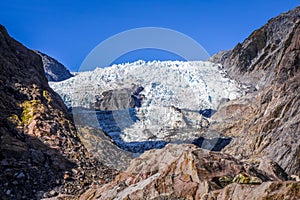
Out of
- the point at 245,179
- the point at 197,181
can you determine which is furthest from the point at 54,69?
the point at 245,179

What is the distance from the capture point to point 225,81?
7769 cm

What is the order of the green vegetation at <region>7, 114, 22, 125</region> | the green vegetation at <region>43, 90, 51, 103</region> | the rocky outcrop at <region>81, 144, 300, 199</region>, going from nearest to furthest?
the rocky outcrop at <region>81, 144, 300, 199</region>
the green vegetation at <region>7, 114, 22, 125</region>
the green vegetation at <region>43, 90, 51, 103</region>

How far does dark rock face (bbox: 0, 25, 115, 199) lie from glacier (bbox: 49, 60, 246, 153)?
17176 mm

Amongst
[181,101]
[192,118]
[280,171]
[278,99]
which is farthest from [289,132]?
[181,101]

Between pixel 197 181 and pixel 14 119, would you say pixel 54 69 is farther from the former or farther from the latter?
pixel 197 181

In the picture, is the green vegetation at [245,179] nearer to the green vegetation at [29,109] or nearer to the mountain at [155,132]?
the mountain at [155,132]

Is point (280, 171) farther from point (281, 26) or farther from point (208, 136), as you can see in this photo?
point (281, 26)

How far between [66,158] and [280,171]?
1159cm

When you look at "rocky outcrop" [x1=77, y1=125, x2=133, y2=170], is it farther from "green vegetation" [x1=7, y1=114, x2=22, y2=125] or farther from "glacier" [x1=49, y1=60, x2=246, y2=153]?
"glacier" [x1=49, y1=60, x2=246, y2=153]

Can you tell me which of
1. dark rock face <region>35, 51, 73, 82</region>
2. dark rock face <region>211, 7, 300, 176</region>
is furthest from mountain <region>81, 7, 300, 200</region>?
dark rock face <region>35, 51, 73, 82</region>

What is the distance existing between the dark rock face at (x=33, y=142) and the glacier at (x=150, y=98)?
56.4 feet

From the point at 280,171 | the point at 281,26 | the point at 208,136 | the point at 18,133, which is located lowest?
the point at 280,171

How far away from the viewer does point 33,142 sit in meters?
23.3

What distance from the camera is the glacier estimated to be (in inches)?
2176
